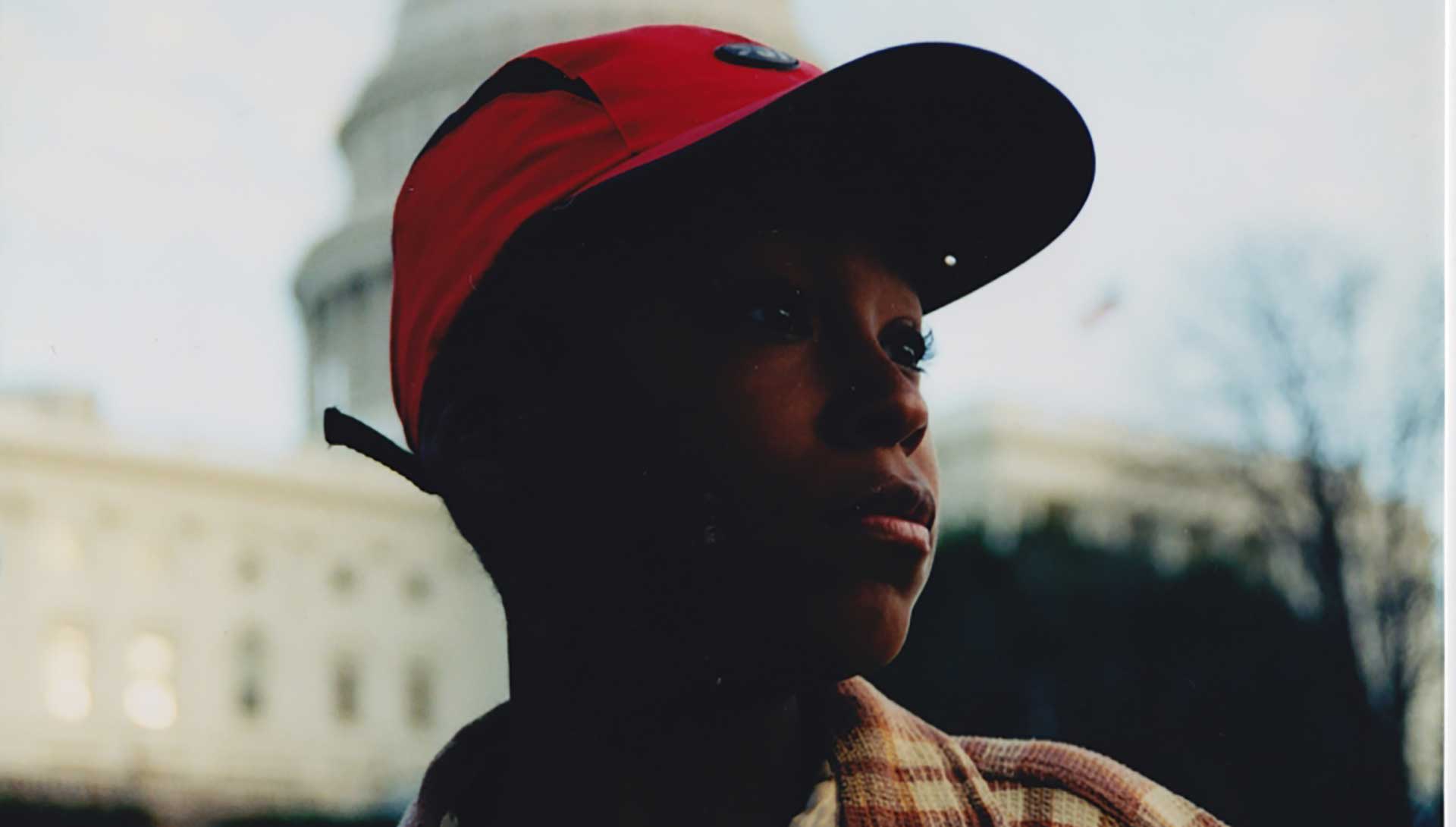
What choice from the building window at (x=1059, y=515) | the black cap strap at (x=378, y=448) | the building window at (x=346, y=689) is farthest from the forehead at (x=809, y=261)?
the building window at (x=346, y=689)

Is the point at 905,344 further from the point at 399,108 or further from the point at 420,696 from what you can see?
the point at 420,696

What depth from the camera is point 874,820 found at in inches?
36.4

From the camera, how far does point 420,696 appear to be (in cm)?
2133

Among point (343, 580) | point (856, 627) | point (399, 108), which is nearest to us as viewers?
point (856, 627)

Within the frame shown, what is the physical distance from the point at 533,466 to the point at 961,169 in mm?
287

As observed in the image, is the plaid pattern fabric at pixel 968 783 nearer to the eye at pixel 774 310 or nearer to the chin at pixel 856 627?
the chin at pixel 856 627

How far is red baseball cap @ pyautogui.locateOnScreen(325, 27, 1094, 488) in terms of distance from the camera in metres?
0.95

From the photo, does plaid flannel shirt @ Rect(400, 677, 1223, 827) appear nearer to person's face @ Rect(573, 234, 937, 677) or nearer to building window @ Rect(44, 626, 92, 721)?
person's face @ Rect(573, 234, 937, 677)

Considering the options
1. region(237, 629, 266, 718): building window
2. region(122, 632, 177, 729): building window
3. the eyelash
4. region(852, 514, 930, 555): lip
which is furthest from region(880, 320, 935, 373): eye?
region(237, 629, 266, 718): building window

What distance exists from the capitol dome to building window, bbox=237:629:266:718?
12.5 meters

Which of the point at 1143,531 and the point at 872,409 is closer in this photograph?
the point at 872,409

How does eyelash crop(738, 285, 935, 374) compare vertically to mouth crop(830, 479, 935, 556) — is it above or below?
above

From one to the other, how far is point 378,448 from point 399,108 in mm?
4345

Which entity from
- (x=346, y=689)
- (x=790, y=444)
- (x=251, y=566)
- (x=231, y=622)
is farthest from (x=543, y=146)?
(x=346, y=689)
